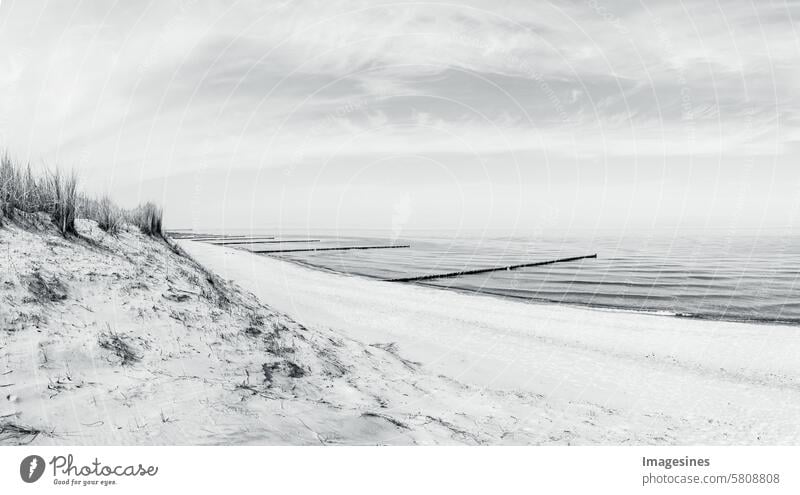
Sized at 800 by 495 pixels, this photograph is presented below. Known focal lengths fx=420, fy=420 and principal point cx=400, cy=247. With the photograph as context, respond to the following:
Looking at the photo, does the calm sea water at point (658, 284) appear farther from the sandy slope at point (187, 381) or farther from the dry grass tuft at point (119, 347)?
the dry grass tuft at point (119, 347)

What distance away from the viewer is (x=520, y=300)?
82.3ft

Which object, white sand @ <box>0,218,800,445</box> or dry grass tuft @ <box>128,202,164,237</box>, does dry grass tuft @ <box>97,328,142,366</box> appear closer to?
white sand @ <box>0,218,800,445</box>

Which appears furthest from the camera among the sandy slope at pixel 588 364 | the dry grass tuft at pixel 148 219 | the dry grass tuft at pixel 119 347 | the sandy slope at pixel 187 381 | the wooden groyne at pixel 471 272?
the wooden groyne at pixel 471 272

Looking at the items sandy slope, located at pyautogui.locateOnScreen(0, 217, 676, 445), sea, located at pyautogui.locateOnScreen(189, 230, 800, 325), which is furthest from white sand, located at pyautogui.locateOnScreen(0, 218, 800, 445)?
sea, located at pyautogui.locateOnScreen(189, 230, 800, 325)

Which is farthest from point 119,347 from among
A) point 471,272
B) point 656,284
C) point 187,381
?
point 656,284

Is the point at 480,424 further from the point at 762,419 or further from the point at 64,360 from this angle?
the point at 762,419

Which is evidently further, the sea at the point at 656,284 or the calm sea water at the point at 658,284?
the calm sea water at the point at 658,284

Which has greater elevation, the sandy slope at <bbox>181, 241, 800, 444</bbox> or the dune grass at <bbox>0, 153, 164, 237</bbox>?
the dune grass at <bbox>0, 153, 164, 237</bbox>

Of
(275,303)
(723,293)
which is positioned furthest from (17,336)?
(723,293)

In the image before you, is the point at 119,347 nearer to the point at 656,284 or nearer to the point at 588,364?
the point at 588,364

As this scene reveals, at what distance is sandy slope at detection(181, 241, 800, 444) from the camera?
7.41m

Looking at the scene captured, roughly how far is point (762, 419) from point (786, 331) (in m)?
12.8

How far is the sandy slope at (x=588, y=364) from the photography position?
741cm

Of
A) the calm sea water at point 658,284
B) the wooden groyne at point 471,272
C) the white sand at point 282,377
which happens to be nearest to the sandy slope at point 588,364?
the white sand at point 282,377
